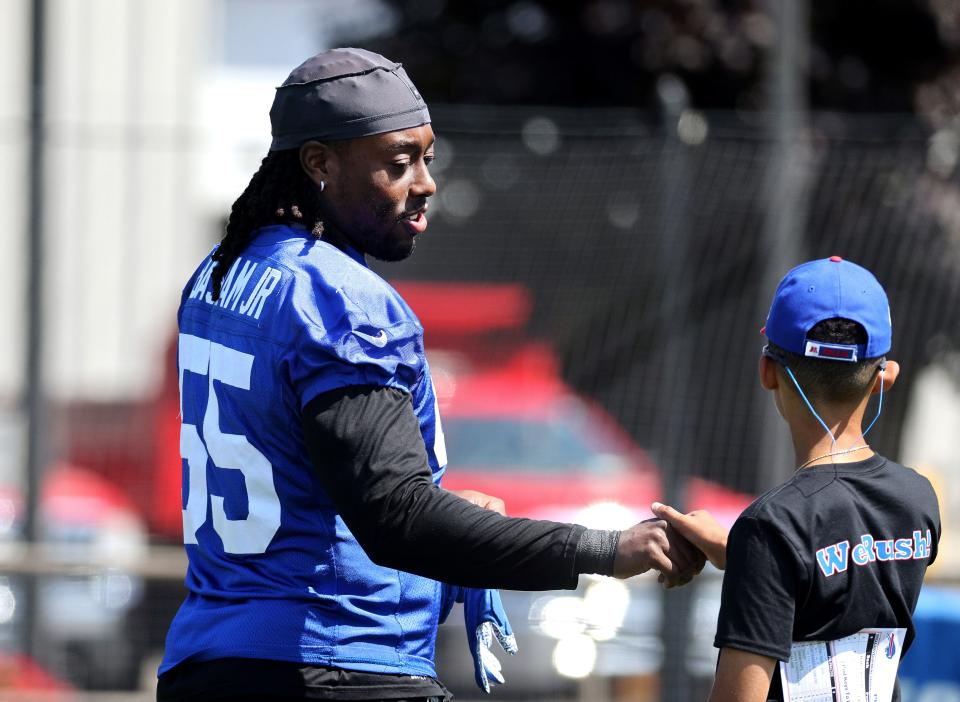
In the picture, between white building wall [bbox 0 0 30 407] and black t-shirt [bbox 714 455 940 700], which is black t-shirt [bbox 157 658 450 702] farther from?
white building wall [bbox 0 0 30 407]

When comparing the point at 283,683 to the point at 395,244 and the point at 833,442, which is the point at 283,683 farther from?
the point at 833,442

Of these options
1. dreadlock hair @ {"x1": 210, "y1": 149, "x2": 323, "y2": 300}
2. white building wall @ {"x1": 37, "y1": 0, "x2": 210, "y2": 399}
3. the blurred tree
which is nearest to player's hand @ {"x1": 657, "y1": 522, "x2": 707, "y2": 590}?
dreadlock hair @ {"x1": 210, "y1": 149, "x2": 323, "y2": 300}

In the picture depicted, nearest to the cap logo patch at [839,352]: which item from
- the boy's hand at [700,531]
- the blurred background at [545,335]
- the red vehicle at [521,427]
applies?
the boy's hand at [700,531]

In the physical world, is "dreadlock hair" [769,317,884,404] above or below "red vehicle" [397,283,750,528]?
above

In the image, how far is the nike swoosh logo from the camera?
6.93 feet

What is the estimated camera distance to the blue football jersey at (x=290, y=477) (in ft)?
7.02

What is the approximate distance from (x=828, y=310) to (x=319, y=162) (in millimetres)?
896

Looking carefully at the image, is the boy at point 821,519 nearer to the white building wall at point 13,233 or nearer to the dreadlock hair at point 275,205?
the dreadlock hair at point 275,205

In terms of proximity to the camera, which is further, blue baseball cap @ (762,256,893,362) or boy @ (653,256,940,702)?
blue baseball cap @ (762,256,893,362)

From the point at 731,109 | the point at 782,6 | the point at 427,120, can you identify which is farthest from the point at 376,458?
the point at 731,109

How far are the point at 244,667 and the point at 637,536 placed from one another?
0.65 metres

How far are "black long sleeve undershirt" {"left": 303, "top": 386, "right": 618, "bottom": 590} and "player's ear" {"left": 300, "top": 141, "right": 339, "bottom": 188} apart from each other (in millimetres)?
439

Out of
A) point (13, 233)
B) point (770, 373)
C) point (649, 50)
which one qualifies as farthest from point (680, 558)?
point (649, 50)

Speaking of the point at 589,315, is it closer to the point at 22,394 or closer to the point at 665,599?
the point at 665,599
